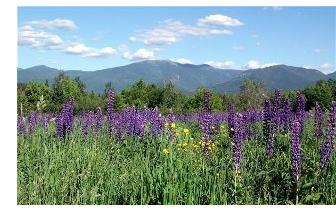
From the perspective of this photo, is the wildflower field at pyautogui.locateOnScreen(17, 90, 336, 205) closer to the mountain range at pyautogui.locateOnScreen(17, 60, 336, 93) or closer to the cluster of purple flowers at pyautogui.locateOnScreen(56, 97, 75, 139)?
the cluster of purple flowers at pyautogui.locateOnScreen(56, 97, 75, 139)

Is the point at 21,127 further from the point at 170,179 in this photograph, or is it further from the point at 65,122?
the point at 170,179

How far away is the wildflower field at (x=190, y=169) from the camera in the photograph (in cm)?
389

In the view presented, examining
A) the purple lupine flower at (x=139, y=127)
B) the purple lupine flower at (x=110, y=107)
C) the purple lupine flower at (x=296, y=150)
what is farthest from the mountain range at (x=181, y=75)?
the purple lupine flower at (x=296, y=150)

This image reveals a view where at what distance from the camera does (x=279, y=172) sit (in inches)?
168

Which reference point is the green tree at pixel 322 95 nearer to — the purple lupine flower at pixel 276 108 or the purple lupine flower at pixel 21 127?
the purple lupine flower at pixel 276 108

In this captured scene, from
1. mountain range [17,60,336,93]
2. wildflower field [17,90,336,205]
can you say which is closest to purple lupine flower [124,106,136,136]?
wildflower field [17,90,336,205]

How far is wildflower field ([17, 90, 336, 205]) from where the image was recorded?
3.89 metres

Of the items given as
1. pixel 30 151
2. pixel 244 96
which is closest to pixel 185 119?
pixel 244 96

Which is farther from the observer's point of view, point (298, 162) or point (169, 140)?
point (169, 140)

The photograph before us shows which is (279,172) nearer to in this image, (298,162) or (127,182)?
(298,162)

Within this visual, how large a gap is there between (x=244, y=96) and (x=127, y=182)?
9920mm
